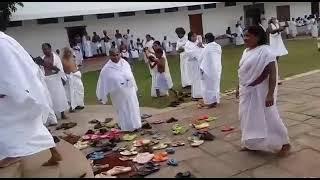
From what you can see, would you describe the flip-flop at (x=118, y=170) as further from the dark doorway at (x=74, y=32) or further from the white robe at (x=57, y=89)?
the dark doorway at (x=74, y=32)

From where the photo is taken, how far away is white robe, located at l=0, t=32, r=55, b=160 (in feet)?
14.5

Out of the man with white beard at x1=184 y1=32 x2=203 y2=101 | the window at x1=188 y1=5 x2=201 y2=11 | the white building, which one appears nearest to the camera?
the man with white beard at x1=184 y1=32 x2=203 y2=101

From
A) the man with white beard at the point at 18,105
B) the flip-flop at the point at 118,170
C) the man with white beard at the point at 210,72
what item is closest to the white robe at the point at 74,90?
the man with white beard at the point at 210,72

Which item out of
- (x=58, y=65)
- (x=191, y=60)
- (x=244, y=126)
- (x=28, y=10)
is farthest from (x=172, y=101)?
(x=28, y=10)

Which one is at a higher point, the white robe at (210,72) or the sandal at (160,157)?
the white robe at (210,72)

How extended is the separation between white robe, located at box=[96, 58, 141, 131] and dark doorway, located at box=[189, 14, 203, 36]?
1982 cm

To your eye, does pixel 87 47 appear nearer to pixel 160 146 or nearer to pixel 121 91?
pixel 121 91

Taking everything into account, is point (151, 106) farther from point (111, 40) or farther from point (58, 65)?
point (111, 40)

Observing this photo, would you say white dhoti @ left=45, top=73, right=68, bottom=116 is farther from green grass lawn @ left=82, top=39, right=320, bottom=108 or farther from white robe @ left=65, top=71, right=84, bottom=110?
green grass lawn @ left=82, top=39, right=320, bottom=108

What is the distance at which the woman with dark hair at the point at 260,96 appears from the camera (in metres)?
5.11

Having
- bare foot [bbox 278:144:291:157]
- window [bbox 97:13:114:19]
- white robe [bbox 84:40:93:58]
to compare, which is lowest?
bare foot [bbox 278:144:291:157]

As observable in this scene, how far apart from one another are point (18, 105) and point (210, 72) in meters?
5.16

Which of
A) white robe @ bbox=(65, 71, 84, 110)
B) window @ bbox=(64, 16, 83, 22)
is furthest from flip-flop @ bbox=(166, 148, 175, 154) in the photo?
window @ bbox=(64, 16, 83, 22)

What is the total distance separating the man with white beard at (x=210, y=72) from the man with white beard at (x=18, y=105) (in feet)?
15.8
